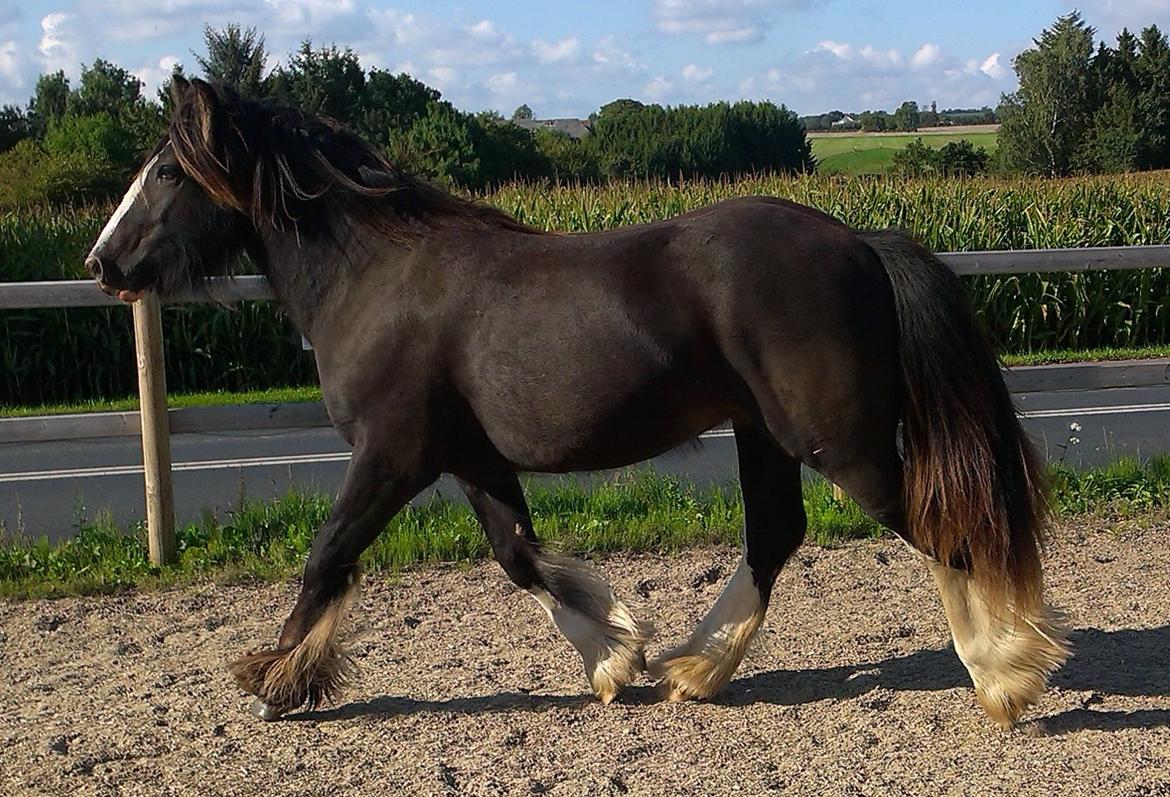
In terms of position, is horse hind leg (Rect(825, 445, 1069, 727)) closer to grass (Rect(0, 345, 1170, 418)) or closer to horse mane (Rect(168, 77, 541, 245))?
horse mane (Rect(168, 77, 541, 245))

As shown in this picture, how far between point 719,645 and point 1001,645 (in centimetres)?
98

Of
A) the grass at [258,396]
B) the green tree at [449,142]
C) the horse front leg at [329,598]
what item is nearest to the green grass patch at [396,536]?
the horse front leg at [329,598]

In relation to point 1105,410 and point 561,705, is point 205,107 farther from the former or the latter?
point 1105,410

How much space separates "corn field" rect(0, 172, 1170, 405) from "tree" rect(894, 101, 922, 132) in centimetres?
6749

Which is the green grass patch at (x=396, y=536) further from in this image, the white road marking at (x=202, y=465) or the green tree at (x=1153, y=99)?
the green tree at (x=1153, y=99)

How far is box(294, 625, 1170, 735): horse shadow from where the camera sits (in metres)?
4.32

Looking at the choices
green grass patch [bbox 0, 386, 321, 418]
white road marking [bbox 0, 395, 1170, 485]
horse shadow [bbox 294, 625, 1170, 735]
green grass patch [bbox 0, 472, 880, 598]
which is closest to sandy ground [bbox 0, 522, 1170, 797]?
horse shadow [bbox 294, 625, 1170, 735]

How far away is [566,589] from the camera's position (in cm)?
454

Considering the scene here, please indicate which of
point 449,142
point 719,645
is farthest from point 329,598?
point 449,142

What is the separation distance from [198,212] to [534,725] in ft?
6.94

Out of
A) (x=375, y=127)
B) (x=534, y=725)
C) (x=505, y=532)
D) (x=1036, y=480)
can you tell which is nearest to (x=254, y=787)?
(x=534, y=725)

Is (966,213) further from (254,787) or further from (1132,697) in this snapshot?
(254,787)

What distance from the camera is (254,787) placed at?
374 cm

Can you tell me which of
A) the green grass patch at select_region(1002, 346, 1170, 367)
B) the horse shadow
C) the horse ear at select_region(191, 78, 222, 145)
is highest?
the horse ear at select_region(191, 78, 222, 145)
